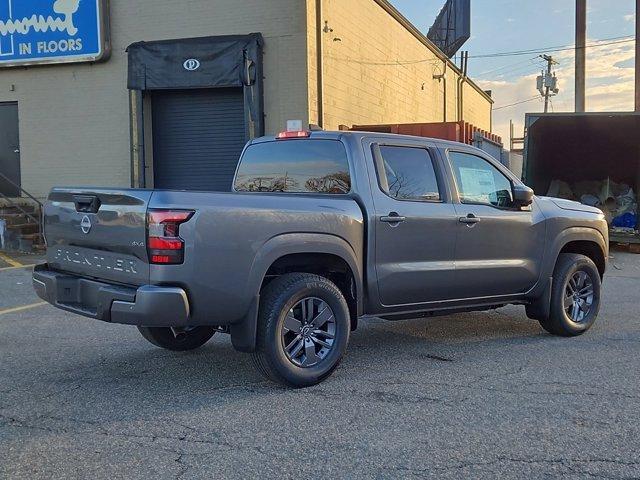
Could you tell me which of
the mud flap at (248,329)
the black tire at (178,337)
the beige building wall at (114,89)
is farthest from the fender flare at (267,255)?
the beige building wall at (114,89)

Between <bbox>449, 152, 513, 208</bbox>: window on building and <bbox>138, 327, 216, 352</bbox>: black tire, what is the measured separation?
8.55 ft

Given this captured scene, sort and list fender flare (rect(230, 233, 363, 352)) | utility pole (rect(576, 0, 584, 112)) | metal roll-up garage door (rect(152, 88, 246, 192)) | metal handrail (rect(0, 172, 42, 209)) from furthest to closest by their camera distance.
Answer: utility pole (rect(576, 0, 584, 112)), metal handrail (rect(0, 172, 42, 209)), metal roll-up garage door (rect(152, 88, 246, 192)), fender flare (rect(230, 233, 363, 352))

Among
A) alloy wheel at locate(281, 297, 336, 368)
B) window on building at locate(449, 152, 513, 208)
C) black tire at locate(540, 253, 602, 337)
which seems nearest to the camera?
alloy wheel at locate(281, 297, 336, 368)

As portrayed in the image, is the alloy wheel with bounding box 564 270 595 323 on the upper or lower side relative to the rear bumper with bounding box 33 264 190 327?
lower

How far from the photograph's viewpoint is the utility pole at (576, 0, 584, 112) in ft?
82.8

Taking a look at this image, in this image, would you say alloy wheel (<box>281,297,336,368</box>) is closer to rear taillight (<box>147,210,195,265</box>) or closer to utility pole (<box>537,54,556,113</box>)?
rear taillight (<box>147,210,195,265</box>)

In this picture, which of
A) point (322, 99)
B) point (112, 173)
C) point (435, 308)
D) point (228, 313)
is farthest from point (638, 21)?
point (228, 313)

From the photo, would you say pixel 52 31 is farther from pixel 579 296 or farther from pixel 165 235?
pixel 579 296

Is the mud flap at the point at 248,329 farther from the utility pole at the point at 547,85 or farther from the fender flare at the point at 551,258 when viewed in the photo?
the utility pole at the point at 547,85

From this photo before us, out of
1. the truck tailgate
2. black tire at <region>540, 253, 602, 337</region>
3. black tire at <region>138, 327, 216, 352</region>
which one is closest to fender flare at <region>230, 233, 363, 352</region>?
the truck tailgate

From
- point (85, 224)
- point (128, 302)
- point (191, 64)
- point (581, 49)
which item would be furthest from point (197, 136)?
point (581, 49)

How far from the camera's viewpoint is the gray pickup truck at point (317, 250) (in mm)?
4133

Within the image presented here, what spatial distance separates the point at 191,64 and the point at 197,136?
1721 millimetres

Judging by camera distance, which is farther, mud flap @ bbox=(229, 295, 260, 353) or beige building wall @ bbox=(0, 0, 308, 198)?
beige building wall @ bbox=(0, 0, 308, 198)
